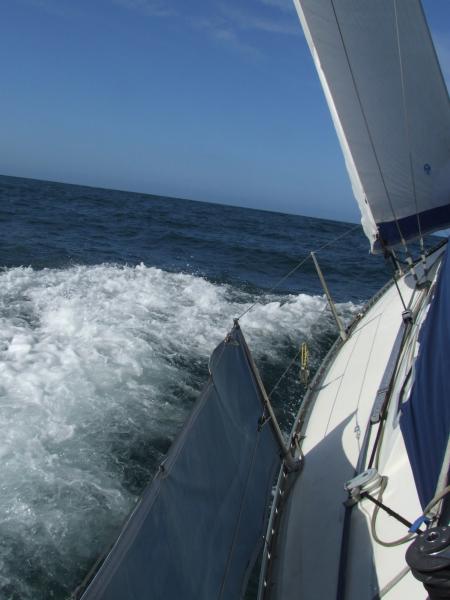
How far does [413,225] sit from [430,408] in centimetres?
245

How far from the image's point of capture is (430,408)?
1.99m

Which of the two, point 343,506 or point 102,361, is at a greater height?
point 343,506

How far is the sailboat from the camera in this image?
62.2 inches

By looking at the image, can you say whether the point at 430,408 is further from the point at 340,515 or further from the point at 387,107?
the point at 387,107

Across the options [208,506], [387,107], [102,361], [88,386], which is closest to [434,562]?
[208,506]

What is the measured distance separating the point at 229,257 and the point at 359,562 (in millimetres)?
11975

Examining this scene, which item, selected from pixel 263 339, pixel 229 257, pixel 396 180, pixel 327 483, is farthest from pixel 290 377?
pixel 229 257

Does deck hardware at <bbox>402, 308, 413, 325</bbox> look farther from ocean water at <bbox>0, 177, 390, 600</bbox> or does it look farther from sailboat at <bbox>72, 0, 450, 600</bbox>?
ocean water at <bbox>0, 177, 390, 600</bbox>

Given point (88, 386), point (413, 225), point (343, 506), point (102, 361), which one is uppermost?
point (413, 225)

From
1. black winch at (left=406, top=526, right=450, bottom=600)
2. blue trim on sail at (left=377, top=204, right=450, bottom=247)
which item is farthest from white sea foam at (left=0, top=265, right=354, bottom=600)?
blue trim on sail at (left=377, top=204, right=450, bottom=247)

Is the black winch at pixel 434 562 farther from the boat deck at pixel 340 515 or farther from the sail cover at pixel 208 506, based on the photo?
the sail cover at pixel 208 506

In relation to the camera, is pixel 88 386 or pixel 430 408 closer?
pixel 430 408

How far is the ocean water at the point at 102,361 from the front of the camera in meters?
3.23

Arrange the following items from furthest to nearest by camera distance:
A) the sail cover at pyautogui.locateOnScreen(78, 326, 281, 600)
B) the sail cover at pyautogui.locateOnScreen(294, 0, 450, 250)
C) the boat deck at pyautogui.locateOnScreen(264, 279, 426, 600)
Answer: the sail cover at pyautogui.locateOnScreen(294, 0, 450, 250), the boat deck at pyautogui.locateOnScreen(264, 279, 426, 600), the sail cover at pyautogui.locateOnScreen(78, 326, 281, 600)
